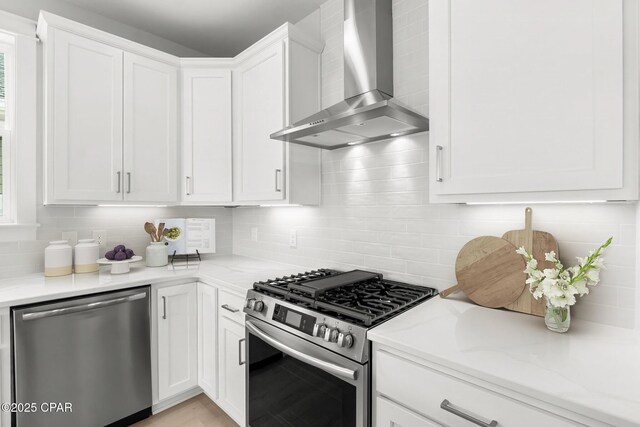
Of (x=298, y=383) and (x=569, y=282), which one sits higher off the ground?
(x=569, y=282)

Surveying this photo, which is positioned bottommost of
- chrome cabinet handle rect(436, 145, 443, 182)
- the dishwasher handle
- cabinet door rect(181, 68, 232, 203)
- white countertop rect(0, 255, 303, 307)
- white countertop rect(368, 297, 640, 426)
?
the dishwasher handle

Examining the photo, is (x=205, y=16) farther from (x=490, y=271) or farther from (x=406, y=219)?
(x=490, y=271)

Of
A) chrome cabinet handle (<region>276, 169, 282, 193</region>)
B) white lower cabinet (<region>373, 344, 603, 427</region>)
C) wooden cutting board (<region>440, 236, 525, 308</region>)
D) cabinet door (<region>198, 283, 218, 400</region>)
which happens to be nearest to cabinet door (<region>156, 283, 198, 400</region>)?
cabinet door (<region>198, 283, 218, 400</region>)

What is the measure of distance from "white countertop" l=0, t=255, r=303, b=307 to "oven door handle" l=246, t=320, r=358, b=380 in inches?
11.0

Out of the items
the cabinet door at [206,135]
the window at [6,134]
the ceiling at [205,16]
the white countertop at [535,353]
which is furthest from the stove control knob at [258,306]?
the ceiling at [205,16]

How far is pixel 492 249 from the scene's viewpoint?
144 centimetres

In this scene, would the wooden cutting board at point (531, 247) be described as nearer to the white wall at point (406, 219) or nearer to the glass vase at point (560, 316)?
the white wall at point (406, 219)

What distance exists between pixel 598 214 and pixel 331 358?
3.84 ft

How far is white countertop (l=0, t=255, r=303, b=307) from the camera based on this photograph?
1.69 metres

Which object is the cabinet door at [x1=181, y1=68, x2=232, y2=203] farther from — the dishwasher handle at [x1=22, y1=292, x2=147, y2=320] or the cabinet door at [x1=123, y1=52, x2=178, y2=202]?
the dishwasher handle at [x1=22, y1=292, x2=147, y2=320]

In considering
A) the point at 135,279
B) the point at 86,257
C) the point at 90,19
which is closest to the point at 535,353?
the point at 135,279

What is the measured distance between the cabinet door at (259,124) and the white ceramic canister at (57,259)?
1.16 meters

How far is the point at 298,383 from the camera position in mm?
1427

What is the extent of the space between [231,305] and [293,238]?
0.73 metres
